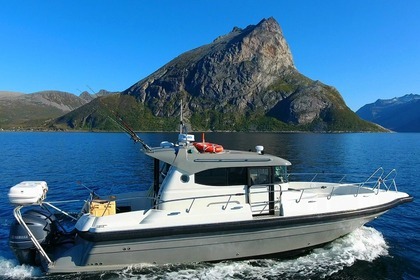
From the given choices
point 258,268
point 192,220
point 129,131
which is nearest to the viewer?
point 192,220

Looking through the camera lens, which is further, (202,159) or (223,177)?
(223,177)

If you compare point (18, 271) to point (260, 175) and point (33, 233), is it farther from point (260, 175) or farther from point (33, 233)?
point (260, 175)

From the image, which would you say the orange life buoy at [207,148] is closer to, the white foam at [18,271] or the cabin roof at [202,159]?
the cabin roof at [202,159]

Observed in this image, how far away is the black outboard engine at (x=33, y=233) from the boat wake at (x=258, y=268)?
0.33m

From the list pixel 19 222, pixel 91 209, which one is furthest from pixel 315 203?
pixel 19 222

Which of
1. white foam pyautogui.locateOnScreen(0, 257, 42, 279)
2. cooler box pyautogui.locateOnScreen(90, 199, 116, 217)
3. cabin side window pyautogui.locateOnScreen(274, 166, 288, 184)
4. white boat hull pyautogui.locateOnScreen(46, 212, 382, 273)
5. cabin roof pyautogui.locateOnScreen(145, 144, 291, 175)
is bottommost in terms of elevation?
white foam pyautogui.locateOnScreen(0, 257, 42, 279)

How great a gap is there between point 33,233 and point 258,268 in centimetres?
669

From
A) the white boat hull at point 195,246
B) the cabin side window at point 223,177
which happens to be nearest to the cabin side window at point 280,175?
the cabin side window at point 223,177

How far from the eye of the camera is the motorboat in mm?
9289

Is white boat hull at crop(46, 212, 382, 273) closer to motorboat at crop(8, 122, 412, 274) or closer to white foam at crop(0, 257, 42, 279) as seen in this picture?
motorboat at crop(8, 122, 412, 274)

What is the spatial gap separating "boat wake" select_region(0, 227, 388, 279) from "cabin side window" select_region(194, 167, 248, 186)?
2.45 meters

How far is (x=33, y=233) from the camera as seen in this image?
9414 mm

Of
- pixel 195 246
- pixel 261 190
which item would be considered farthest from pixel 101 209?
pixel 261 190

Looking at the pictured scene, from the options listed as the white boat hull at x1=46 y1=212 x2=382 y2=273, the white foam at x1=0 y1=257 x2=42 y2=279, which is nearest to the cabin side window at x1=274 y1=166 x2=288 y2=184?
the white boat hull at x1=46 y1=212 x2=382 y2=273
